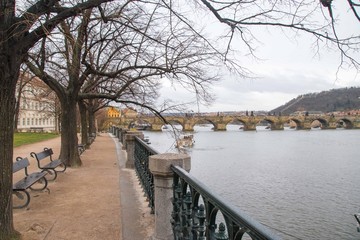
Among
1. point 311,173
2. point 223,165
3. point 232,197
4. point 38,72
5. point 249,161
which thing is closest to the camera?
point 38,72

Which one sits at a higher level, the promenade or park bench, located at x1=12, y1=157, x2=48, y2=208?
park bench, located at x1=12, y1=157, x2=48, y2=208

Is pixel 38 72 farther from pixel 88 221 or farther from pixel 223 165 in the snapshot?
pixel 223 165

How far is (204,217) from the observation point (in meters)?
2.84

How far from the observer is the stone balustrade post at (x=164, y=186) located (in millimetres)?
4094

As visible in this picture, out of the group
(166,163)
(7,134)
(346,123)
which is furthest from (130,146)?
(346,123)

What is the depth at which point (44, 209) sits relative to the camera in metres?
6.67

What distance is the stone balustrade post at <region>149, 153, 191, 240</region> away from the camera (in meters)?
4.09

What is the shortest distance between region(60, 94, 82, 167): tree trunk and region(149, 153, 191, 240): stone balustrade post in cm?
867

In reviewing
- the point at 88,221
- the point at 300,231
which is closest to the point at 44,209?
the point at 88,221

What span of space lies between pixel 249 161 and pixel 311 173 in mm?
7159

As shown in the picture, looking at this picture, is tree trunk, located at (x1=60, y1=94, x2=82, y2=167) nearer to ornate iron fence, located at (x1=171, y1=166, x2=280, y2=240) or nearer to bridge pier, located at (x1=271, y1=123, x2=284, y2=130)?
ornate iron fence, located at (x1=171, y1=166, x2=280, y2=240)

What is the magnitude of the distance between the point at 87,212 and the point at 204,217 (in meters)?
4.14

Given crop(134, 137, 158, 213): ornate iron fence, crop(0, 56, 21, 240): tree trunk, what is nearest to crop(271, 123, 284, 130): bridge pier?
crop(134, 137, 158, 213): ornate iron fence

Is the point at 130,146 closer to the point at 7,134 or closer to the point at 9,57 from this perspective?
the point at 7,134
